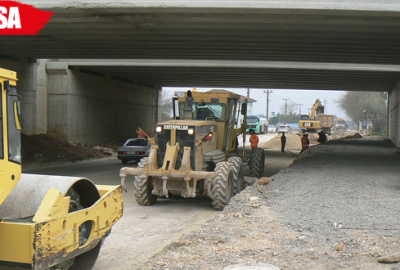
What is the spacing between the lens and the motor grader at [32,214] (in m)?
4.07

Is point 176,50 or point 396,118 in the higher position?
point 176,50

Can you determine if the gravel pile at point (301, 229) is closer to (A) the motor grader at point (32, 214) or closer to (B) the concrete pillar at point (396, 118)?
(A) the motor grader at point (32, 214)

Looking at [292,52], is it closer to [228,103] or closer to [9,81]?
[228,103]

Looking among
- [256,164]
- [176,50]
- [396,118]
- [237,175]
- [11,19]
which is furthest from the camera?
[396,118]

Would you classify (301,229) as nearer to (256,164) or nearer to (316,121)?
(256,164)

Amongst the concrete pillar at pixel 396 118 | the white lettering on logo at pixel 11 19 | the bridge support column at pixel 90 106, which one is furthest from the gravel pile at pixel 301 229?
the bridge support column at pixel 90 106

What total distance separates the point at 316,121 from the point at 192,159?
4321cm

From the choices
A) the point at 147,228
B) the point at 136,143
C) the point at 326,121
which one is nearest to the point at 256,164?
the point at 147,228

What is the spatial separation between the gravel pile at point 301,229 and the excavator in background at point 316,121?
132 feet

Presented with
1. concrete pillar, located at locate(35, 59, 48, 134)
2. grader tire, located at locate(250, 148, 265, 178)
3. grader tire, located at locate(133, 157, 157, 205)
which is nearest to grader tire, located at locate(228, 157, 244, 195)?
grader tire, located at locate(133, 157, 157, 205)

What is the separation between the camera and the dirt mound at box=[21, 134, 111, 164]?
70.4 feet

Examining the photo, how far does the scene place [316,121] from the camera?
51.0m

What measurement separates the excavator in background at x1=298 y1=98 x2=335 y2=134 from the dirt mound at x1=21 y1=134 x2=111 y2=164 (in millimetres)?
32708

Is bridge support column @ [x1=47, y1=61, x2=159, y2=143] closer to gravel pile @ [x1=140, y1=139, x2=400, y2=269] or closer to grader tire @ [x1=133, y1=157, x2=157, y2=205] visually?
grader tire @ [x1=133, y1=157, x2=157, y2=205]
